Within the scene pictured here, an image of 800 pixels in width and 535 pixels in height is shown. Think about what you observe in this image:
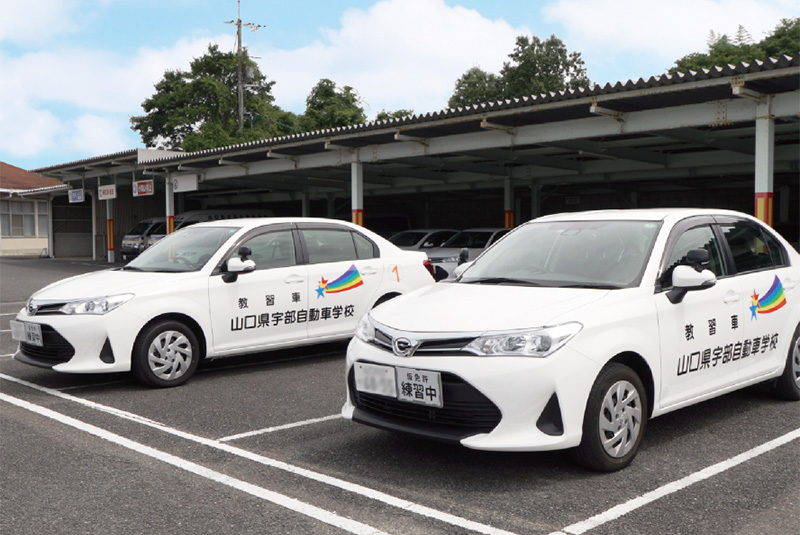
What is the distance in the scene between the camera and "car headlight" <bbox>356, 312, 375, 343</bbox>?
14.4 feet

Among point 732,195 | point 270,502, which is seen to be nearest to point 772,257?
point 270,502

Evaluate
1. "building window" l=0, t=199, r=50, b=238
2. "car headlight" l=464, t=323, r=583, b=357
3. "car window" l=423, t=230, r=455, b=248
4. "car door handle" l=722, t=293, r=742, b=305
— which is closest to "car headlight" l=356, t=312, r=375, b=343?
"car headlight" l=464, t=323, r=583, b=357

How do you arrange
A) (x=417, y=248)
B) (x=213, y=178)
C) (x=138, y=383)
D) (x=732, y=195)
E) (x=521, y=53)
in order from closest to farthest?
(x=138, y=383) → (x=417, y=248) → (x=213, y=178) → (x=732, y=195) → (x=521, y=53)

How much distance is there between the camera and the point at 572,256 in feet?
16.0

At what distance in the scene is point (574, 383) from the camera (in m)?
3.81

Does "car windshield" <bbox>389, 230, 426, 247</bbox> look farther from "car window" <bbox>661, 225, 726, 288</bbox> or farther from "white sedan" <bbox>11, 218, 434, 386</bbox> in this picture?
"car window" <bbox>661, 225, 726, 288</bbox>

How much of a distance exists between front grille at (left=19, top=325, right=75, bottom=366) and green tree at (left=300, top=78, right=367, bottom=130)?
139 feet

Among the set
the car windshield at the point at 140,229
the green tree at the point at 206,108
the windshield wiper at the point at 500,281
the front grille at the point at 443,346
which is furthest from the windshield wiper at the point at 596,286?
the green tree at the point at 206,108

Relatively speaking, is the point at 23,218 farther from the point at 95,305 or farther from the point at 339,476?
the point at 339,476

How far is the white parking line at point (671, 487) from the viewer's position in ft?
11.2

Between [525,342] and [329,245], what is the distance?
4.26 meters

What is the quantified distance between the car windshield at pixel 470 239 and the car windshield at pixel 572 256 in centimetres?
1052

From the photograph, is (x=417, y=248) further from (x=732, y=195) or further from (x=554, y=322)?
(x=732, y=195)

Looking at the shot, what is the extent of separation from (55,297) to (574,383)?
4.73 m
